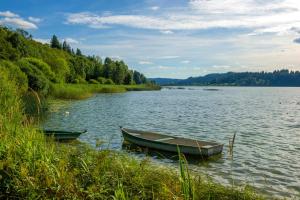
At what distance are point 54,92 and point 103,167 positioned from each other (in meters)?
58.2

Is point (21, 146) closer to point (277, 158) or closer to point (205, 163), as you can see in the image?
point (205, 163)

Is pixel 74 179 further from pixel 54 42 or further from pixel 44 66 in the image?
pixel 54 42

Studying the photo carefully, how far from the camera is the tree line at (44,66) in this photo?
58.1 m

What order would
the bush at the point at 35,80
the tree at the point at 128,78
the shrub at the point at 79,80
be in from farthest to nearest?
the tree at the point at 128,78 < the shrub at the point at 79,80 < the bush at the point at 35,80

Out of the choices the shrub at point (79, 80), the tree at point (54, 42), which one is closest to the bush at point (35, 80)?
the shrub at point (79, 80)

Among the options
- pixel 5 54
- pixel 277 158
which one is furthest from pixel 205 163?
pixel 5 54

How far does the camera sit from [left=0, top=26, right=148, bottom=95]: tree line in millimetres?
58125

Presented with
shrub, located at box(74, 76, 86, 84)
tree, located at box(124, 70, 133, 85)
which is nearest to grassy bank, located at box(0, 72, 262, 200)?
shrub, located at box(74, 76, 86, 84)

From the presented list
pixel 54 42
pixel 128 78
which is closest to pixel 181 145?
pixel 128 78

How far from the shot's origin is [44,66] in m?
→ 77.0

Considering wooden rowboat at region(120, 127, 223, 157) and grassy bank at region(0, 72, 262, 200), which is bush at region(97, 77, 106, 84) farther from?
grassy bank at region(0, 72, 262, 200)

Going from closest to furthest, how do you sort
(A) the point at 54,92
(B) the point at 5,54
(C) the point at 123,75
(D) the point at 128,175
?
1. (D) the point at 128,175
2. (A) the point at 54,92
3. (B) the point at 5,54
4. (C) the point at 123,75

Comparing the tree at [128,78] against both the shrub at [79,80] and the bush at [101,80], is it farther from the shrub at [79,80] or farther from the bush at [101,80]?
the shrub at [79,80]

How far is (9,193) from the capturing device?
7.01m
